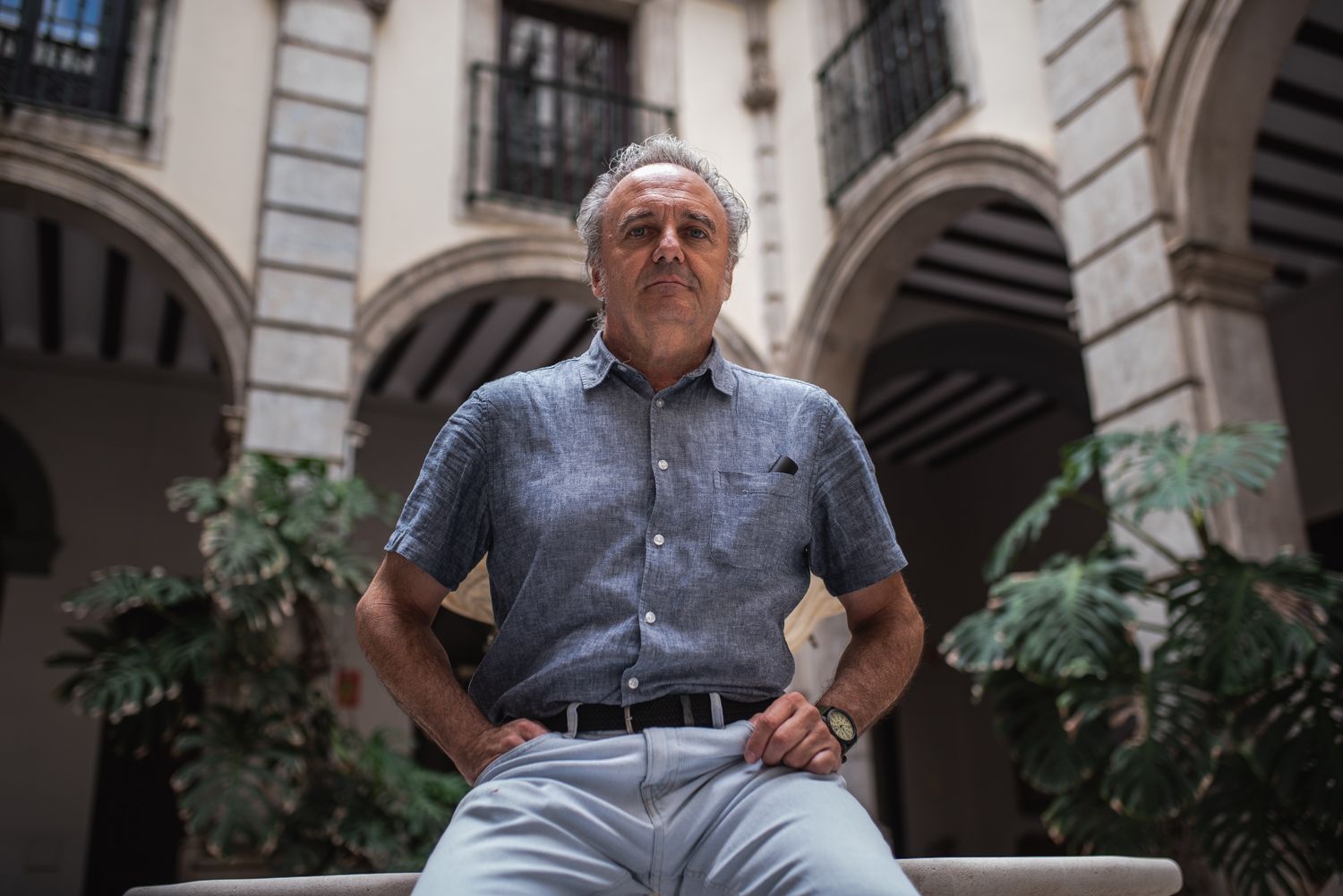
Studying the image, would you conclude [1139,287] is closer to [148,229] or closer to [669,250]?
[669,250]

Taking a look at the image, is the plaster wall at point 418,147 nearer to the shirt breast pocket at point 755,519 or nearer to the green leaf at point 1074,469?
the green leaf at point 1074,469

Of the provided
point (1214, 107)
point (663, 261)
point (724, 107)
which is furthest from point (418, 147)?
point (663, 261)

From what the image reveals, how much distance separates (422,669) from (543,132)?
22.7 ft

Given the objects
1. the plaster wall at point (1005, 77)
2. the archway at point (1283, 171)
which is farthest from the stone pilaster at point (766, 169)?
the archway at point (1283, 171)

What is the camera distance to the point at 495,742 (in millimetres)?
1370

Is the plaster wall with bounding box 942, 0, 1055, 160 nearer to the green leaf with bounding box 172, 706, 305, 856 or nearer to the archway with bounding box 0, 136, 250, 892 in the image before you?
the green leaf with bounding box 172, 706, 305, 856

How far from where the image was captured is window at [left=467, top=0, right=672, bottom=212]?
763cm

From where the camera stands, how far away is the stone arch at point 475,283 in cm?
682

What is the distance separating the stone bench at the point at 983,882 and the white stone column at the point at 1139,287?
10.2ft

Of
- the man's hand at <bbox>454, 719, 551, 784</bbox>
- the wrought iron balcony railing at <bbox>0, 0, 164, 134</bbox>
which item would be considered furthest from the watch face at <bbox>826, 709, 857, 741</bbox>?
the wrought iron balcony railing at <bbox>0, 0, 164, 134</bbox>

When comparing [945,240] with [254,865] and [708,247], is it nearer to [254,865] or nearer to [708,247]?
[254,865]

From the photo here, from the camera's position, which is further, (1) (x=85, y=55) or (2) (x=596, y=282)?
(1) (x=85, y=55)

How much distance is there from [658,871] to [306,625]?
15.5 feet

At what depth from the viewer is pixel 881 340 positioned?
358 inches
